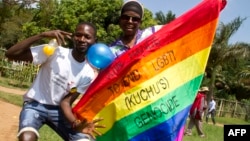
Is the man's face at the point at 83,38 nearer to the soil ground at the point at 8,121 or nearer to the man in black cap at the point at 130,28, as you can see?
the man in black cap at the point at 130,28

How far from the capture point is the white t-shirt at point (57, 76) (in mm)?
4293

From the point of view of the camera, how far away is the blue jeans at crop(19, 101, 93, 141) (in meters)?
4.27

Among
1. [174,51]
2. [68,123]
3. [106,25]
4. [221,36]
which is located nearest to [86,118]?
[68,123]

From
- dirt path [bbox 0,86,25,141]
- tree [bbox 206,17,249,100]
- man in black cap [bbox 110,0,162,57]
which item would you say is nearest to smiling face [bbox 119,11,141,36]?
man in black cap [bbox 110,0,162,57]

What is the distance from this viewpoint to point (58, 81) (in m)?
4.30

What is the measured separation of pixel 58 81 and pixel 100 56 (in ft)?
1.89

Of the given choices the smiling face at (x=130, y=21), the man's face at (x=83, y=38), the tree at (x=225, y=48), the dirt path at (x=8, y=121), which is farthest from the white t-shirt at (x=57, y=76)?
the tree at (x=225, y=48)

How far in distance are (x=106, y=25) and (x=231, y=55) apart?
939cm

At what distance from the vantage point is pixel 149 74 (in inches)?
156

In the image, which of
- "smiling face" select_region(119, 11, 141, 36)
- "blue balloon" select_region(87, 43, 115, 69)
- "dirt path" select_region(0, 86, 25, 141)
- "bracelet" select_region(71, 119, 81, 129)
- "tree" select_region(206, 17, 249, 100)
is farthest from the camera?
"tree" select_region(206, 17, 249, 100)

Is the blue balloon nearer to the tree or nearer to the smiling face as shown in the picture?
the smiling face

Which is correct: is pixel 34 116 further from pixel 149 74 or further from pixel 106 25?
pixel 106 25

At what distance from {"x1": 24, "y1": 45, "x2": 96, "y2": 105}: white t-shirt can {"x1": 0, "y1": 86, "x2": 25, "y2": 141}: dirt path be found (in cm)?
421

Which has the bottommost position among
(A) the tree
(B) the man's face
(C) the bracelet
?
(A) the tree
